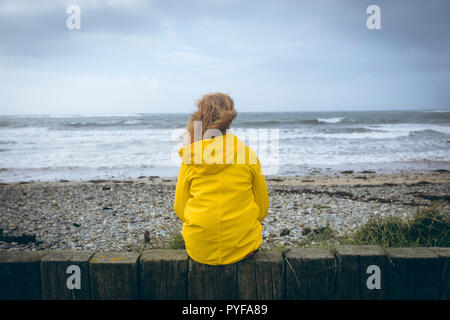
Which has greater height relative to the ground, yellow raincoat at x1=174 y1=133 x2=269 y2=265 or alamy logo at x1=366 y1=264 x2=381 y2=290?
yellow raincoat at x1=174 y1=133 x2=269 y2=265

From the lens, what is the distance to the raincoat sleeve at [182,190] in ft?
6.35

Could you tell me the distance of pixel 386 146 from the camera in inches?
610

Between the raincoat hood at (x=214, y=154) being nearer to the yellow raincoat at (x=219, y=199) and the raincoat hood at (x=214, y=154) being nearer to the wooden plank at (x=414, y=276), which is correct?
the yellow raincoat at (x=219, y=199)

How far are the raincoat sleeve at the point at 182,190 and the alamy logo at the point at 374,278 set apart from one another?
1.25 metres

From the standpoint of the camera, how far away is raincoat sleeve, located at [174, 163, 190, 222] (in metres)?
1.94

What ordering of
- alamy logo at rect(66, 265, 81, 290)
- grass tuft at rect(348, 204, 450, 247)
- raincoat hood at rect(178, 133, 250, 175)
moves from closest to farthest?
raincoat hood at rect(178, 133, 250, 175) → alamy logo at rect(66, 265, 81, 290) → grass tuft at rect(348, 204, 450, 247)

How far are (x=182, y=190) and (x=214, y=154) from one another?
36 cm

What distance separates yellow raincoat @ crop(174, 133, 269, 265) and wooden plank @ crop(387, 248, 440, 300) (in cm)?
93

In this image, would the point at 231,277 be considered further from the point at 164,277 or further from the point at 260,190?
the point at 260,190

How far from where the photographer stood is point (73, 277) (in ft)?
6.37

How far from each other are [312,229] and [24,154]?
13307 mm

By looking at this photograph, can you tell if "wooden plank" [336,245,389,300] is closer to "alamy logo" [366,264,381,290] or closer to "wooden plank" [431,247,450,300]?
"alamy logo" [366,264,381,290]

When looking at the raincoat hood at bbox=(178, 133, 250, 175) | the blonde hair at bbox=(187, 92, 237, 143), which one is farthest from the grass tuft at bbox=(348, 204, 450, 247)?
the blonde hair at bbox=(187, 92, 237, 143)

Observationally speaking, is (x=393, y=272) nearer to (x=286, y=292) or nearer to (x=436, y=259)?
(x=436, y=259)
